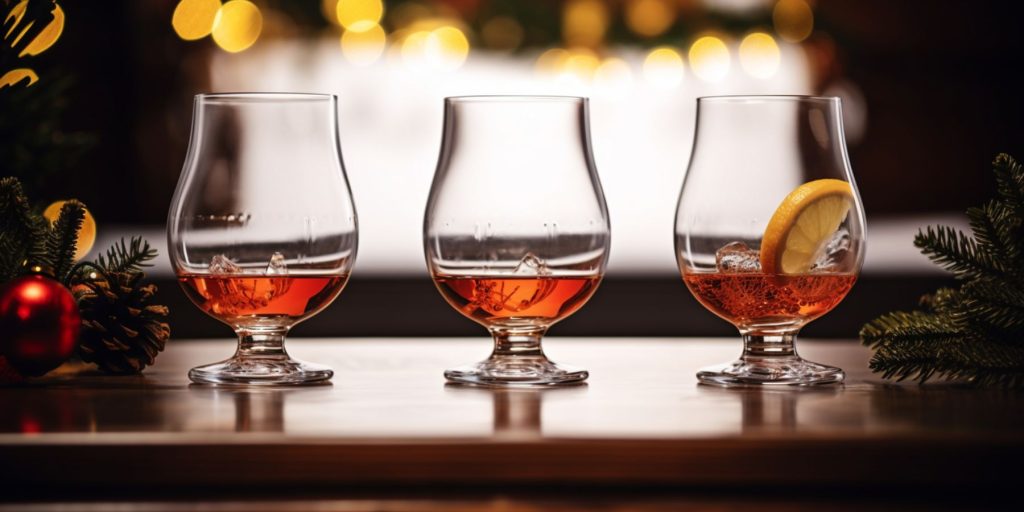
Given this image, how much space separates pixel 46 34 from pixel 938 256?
31.4 inches

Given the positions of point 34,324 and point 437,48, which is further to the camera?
point 437,48

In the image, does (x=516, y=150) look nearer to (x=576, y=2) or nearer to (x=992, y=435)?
(x=992, y=435)

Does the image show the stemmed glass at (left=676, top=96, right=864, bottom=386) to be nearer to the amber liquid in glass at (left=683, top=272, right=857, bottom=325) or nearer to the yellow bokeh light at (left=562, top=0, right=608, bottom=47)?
the amber liquid in glass at (left=683, top=272, right=857, bottom=325)

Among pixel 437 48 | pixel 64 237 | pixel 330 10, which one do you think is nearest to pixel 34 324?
pixel 64 237

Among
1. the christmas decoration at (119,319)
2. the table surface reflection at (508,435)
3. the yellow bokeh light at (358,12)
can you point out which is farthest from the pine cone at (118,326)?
the yellow bokeh light at (358,12)

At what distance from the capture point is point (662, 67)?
11.0 ft

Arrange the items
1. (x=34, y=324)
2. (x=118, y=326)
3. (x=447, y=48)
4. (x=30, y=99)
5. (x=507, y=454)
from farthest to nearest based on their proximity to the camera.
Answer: (x=447, y=48) < (x=30, y=99) < (x=118, y=326) < (x=34, y=324) < (x=507, y=454)

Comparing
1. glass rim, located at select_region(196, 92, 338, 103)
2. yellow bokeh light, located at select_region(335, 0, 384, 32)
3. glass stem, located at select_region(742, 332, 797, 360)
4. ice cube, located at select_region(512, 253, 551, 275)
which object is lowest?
glass stem, located at select_region(742, 332, 797, 360)

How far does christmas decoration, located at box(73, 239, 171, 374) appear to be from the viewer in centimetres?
102

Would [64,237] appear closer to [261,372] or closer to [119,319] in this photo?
[119,319]

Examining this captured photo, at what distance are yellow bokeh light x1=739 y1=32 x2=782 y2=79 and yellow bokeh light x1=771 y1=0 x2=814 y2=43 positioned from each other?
2.0 inches

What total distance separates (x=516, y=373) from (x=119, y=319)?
0.34m

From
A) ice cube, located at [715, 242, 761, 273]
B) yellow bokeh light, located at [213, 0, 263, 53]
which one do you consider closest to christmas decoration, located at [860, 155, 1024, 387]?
ice cube, located at [715, 242, 761, 273]

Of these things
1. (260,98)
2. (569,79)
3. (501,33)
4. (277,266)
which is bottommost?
(277,266)
